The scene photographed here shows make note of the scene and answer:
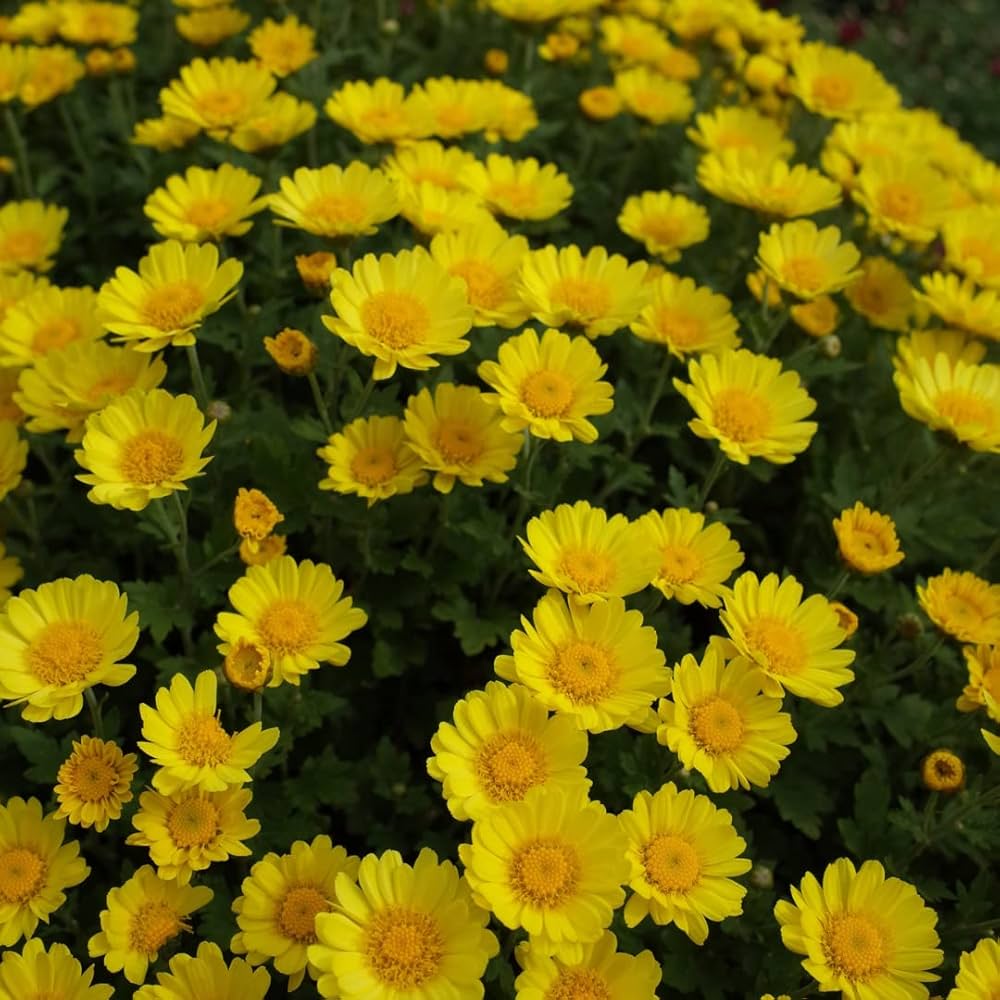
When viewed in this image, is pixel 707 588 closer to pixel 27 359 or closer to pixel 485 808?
pixel 485 808

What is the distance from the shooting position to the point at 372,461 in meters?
2.35

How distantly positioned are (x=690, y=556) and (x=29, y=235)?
224 cm

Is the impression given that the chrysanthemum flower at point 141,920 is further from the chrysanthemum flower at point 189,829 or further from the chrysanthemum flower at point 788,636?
the chrysanthemum flower at point 788,636

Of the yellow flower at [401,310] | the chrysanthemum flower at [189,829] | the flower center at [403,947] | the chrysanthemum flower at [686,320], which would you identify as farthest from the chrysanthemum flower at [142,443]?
the chrysanthemum flower at [686,320]

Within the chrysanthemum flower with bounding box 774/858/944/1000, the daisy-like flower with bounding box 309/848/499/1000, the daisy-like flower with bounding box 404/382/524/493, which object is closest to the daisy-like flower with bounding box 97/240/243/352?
the daisy-like flower with bounding box 404/382/524/493

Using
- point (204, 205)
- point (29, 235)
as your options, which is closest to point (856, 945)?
point (204, 205)

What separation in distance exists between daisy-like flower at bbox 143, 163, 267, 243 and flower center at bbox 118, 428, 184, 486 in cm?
72

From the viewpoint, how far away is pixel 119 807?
1.90 metres

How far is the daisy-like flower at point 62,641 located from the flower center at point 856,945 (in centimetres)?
146

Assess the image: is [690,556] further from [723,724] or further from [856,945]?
[856,945]

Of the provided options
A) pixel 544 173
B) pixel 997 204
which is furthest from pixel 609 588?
pixel 997 204

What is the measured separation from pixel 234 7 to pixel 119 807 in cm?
376

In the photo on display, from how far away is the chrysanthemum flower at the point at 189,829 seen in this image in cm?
183

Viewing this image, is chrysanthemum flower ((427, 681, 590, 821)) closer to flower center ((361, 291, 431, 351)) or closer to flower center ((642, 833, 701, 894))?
flower center ((642, 833, 701, 894))
